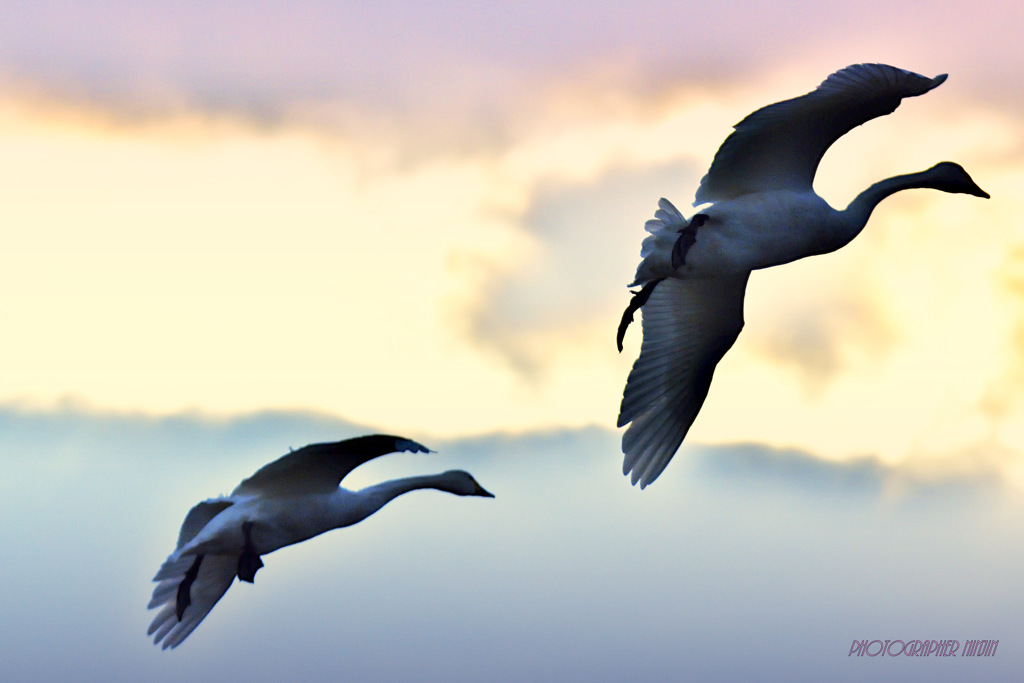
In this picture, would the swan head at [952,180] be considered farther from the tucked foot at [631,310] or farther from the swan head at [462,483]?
the swan head at [462,483]

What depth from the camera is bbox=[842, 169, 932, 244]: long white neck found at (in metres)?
15.1

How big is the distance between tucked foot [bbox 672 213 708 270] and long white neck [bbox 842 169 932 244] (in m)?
1.74

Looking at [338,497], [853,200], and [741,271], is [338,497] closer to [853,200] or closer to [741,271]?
[741,271]

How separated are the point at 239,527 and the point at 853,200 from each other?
7940 mm

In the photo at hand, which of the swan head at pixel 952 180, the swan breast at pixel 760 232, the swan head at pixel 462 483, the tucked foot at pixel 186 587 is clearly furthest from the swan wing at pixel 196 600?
the swan head at pixel 952 180

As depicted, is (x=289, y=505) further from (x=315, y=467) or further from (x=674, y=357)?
(x=674, y=357)

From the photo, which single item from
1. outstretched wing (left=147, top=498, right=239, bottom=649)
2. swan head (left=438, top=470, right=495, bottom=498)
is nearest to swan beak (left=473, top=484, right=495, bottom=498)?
swan head (left=438, top=470, right=495, bottom=498)

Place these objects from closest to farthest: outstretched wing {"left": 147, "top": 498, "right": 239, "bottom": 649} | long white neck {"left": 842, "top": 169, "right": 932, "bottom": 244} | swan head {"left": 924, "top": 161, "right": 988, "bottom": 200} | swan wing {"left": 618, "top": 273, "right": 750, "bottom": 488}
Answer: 1. long white neck {"left": 842, "top": 169, "right": 932, "bottom": 244}
2. outstretched wing {"left": 147, "top": 498, "right": 239, "bottom": 649}
3. swan head {"left": 924, "top": 161, "right": 988, "bottom": 200}
4. swan wing {"left": 618, "top": 273, "right": 750, "bottom": 488}

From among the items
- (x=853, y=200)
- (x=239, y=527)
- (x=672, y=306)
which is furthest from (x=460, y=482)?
(x=853, y=200)

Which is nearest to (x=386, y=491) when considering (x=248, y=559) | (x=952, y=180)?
(x=248, y=559)

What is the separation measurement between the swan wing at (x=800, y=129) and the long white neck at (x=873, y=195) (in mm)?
621

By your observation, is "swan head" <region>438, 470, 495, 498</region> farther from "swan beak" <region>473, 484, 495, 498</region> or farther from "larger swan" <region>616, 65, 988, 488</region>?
"larger swan" <region>616, 65, 988, 488</region>

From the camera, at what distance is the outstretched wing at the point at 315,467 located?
12.6 m

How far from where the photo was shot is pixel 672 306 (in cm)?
1667
